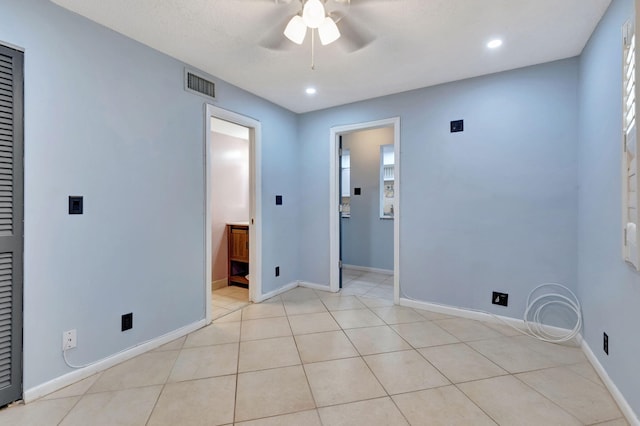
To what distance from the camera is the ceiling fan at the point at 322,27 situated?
5.27ft

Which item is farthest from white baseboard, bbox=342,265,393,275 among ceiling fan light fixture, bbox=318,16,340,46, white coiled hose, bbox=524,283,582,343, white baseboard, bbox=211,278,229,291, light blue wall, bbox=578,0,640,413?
ceiling fan light fixture, bbox=318,16,340,46

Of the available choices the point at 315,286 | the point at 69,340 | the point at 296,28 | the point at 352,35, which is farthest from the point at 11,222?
the point at 315,286

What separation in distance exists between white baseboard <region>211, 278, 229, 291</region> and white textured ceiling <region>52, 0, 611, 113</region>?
8.55ft

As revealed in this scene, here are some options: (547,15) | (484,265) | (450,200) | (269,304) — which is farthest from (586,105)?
(269,304)

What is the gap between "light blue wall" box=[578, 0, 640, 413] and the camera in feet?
4.95

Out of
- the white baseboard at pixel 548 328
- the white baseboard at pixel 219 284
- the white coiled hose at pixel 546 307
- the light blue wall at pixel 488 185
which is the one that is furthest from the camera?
the white baseboard at pixel 219 284

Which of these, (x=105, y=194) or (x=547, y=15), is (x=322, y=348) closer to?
(x=105, y=194)

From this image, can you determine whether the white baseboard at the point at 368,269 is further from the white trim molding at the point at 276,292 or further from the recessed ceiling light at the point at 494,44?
the recessed ceiling light at the point at 494,44

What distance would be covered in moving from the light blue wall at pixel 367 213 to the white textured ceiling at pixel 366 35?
1.99 m

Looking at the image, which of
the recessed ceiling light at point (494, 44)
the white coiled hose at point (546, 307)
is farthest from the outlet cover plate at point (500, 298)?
the recessed ceiling light at point (494, 44)

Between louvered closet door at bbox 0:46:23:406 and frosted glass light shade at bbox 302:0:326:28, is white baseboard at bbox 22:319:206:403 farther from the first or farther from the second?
frosted glass light shade at bbox 302:0:326:28

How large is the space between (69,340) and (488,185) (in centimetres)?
348

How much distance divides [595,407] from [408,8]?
8.36ft

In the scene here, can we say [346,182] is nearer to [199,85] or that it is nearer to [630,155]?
[199,85]
